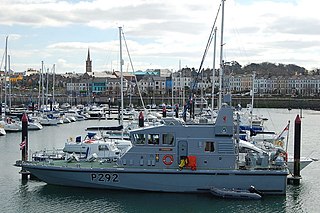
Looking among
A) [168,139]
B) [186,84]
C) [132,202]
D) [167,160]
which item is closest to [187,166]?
[167,160]

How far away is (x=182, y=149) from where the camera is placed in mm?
27859

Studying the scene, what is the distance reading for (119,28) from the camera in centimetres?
4903

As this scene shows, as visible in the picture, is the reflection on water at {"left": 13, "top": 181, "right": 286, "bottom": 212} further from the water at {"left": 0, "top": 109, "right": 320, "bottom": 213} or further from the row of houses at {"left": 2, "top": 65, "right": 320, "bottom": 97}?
the row of houses at {"left": 2, "top": 65, "right": 320, "bottom": 97}

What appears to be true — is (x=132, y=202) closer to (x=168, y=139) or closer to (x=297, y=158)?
(x=168, y=139)

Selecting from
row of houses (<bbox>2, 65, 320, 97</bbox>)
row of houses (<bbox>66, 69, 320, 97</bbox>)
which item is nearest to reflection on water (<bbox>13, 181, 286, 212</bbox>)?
row of houses (<bbox>66, 69, 320, 97</bbox>)

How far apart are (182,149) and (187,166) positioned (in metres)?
1.01

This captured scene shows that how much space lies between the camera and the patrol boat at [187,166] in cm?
2736

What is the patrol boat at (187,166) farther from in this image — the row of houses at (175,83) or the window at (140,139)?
the row of houses at (175,83)

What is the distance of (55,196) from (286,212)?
40.7 ft

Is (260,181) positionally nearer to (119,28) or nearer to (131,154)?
(131,154)

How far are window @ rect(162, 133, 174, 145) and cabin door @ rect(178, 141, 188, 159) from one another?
1.54 feet

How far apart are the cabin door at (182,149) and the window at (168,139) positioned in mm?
470

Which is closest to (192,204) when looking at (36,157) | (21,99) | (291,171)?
(291,171)

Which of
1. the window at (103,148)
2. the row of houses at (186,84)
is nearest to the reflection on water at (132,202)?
the window at (103,148)
